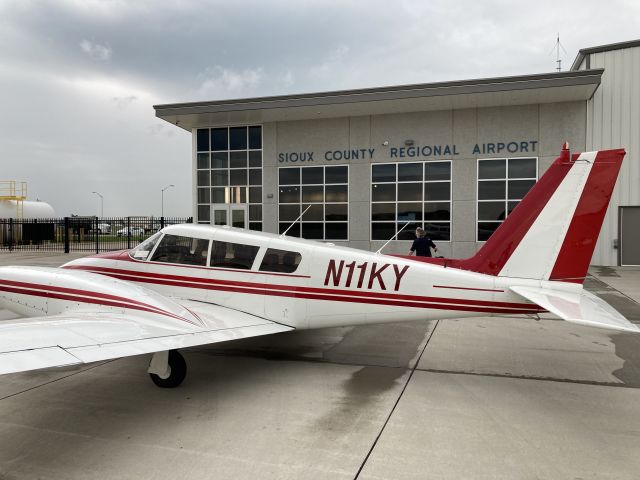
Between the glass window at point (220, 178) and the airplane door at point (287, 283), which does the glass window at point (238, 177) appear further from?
the airplane door at point (287, 283)

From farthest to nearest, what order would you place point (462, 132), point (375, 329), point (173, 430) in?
point (462, 132)
point (375, 329)
point (173, 430)

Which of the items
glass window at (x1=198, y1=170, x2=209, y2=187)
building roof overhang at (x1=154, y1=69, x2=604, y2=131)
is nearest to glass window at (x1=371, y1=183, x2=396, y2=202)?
building roof overhang at (x1=154, y1=69, x2=604, y2=131)

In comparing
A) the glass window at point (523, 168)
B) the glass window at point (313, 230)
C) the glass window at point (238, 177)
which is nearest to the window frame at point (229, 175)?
the glass window at point (238, 177)

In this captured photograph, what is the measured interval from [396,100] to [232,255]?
1360 cm

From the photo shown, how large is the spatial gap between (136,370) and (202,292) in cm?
139

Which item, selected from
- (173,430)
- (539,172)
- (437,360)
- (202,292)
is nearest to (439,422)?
(437,360)

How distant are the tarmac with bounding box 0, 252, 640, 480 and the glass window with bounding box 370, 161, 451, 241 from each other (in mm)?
12108

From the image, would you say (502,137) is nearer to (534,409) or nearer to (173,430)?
(534,409)

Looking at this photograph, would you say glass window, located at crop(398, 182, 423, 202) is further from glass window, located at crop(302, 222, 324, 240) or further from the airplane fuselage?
the airplane fuselage

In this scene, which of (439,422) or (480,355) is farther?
(480,355)

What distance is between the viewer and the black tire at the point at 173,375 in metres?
5.18

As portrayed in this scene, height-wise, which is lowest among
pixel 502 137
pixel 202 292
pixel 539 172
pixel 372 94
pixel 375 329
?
pixel 375 329

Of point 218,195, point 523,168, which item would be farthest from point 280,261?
point 218,195

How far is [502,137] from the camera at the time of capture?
717 inches
